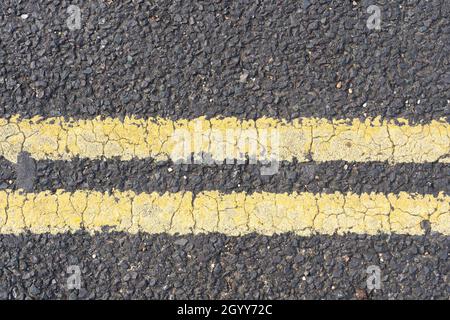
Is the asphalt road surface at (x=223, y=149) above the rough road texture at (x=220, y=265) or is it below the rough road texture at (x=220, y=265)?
above

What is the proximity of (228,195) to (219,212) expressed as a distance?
0.30 ft

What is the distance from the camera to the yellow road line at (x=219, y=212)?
2.66 meters

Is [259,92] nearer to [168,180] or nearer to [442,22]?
[168,180]

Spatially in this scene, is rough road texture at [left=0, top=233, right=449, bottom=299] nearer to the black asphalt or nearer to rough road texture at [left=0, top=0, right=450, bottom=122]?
the black asphalt

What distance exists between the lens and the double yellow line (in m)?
2.67

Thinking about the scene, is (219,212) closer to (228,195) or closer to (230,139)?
(228,195)

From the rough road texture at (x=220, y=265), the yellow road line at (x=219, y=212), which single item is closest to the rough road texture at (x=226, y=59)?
the yellow road line at (x=219, y=212)

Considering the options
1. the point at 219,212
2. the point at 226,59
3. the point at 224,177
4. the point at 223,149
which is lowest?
the point at 219,212

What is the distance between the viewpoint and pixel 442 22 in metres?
2.76

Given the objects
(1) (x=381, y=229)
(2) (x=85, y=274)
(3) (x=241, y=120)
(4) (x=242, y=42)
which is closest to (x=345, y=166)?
(1) (x=381, y=229)

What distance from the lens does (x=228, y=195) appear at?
2.70 m

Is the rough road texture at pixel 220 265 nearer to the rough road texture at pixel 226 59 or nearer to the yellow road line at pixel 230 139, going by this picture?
the yellow road line at pixel 230 139

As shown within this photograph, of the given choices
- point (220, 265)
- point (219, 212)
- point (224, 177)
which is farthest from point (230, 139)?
point (220, 265)

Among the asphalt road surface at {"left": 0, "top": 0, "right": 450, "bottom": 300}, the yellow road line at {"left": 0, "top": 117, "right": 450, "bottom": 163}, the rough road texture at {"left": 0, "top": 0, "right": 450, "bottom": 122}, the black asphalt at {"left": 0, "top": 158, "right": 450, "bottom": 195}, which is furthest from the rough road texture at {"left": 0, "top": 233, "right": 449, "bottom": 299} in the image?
the rough road texture at {"left": 0, "top": 0, "right": 450, "bottom": 122}
